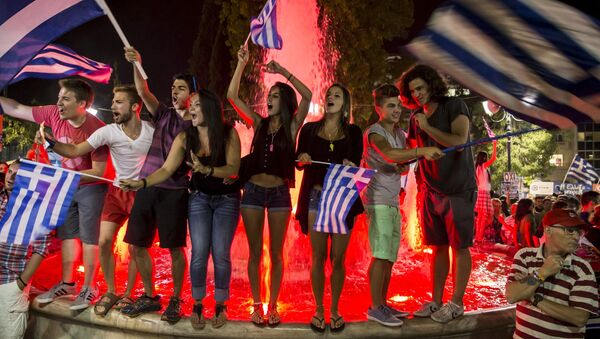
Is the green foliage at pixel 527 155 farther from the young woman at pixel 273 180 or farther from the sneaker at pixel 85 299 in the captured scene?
the sneaker at pixel 85 299

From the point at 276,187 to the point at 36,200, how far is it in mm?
2098

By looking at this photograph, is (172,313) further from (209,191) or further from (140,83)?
(140,83)

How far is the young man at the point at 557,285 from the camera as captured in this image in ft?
11.9

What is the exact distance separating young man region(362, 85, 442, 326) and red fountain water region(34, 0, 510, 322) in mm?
566

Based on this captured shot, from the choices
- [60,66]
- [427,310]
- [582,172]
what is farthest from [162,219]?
[582,172]

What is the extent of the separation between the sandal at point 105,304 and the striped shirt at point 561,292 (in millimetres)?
3504

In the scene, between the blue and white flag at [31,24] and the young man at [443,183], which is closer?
the young man at [443,183]

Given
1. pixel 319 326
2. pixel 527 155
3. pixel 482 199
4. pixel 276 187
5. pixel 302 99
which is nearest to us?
pixel 319 326

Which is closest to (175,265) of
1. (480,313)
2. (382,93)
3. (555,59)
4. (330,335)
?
(330,335)

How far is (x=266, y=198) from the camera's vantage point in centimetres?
495

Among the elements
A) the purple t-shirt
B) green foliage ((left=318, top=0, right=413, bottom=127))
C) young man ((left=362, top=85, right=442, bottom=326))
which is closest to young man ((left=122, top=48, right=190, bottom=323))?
the purple t-shirt

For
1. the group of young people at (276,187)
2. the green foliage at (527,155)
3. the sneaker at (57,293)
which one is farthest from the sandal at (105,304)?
the green foliage at (527,155)

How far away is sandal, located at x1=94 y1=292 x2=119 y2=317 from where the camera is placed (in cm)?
500

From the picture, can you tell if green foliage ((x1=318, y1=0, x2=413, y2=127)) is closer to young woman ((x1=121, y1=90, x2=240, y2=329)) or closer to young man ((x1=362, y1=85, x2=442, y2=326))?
young man ((x1=362, y1=85, x2=442, y2=326))
